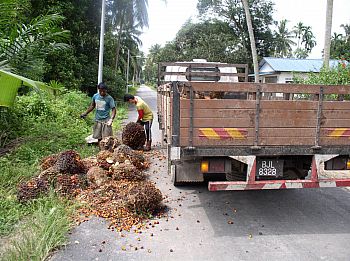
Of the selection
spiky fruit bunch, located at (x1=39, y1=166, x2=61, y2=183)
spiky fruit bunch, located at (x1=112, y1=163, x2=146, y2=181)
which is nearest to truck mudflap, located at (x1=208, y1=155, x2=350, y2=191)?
spiky fruit bunch, located at (x1=112, y1=163, x2=146, y2=181)

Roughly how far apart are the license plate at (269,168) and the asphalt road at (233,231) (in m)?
0.66

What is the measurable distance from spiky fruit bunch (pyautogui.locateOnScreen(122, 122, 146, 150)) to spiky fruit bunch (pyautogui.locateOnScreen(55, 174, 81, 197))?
3229 millimetres

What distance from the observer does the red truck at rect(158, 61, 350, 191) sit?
13.1 ft

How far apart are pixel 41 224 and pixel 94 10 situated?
2025 centimetres

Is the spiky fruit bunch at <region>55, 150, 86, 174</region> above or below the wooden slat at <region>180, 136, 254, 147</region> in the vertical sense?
below

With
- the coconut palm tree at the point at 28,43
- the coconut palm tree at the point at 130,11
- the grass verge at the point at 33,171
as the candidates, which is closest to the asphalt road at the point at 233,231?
the grass verge at the point at 33,171

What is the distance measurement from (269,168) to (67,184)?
2978 millimetres

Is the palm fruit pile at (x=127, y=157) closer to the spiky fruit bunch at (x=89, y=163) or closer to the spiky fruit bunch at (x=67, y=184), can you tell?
the spiky fruit bunch at (x=89, y=163)

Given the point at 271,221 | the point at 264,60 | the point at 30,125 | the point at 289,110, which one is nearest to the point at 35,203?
the point at 271,221

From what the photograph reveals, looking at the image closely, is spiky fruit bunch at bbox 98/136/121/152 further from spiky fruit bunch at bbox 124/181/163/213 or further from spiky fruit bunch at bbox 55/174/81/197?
spiky fruit bunch at bbox 124/181/163/213

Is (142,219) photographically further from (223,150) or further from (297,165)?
(297,165)

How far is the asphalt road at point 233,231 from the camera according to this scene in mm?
3627

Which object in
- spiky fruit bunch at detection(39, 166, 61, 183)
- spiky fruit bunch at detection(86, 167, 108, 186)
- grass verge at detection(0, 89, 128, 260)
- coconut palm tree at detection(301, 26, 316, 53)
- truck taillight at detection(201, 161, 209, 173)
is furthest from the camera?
coconut palm tree at detection(301, 26, 316, 53)

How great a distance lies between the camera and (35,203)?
467 cm
